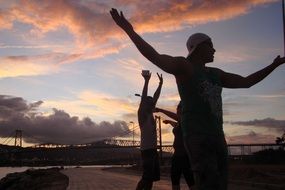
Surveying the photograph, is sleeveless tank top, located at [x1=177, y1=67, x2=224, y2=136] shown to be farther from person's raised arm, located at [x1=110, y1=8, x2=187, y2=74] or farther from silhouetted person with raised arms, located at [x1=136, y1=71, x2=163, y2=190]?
silhouetted person with raised arms, located at [x1=136, y1=71, x2=163, y2=190]

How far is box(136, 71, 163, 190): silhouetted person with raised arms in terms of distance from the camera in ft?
27.7

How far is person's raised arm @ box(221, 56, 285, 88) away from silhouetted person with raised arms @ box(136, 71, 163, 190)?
3.25m

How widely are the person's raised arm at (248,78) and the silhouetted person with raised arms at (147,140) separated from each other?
325 centimetres

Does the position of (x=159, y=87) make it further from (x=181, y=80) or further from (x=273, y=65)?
(x=181, y=80)

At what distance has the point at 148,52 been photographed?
4.36m

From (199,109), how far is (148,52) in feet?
2.31

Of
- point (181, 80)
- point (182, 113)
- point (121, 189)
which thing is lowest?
point (121, 189)

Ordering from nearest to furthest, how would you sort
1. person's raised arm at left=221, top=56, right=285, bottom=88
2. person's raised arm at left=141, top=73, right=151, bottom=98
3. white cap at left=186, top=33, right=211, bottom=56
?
white cap at left=186, top=33, right=211, bottom=56 < person's raised arm at left=221, top=56, right=285, bottom=88 < person's raised arm at left=141, top=73, right=151, bottom=98

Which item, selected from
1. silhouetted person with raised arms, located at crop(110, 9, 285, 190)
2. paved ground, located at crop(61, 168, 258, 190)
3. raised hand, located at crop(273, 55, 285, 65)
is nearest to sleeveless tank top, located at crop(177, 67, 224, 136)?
silhouetted person with raised arms, located at crop(110, 9, 285, 190)

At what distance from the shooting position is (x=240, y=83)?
207 inches

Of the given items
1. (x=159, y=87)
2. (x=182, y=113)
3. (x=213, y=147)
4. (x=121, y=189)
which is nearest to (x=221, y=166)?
(x=213, y=147)

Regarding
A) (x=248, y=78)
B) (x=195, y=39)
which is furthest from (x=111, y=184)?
(x=195, y=39)

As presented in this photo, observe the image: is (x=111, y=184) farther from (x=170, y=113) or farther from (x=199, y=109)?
(x=199, y=109)

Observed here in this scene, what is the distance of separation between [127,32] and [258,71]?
1.67m
